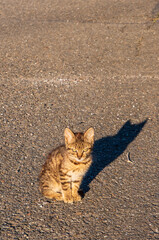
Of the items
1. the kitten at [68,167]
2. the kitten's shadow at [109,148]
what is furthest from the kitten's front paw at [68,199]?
the kitten's shadow at [109,148]

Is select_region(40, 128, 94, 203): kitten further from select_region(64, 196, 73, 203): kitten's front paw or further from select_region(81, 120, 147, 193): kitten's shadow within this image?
select_region(81, 120, 147, 193): kitten's shadow

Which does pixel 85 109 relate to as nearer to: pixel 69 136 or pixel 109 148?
pixel 109 148

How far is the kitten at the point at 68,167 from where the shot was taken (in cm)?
445

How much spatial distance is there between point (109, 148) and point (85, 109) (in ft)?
4.36

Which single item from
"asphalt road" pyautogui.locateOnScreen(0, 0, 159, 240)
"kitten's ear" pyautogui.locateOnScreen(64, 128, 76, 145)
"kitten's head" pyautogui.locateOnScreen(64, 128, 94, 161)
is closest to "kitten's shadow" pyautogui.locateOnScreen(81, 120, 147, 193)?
"asphalt road" pyautogui.locateOnScreen(0, 0, 159, 240)

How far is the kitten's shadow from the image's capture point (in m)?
5.22

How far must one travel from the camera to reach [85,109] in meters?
6.89

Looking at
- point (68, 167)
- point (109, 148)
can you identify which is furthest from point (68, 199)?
point (109, 148)

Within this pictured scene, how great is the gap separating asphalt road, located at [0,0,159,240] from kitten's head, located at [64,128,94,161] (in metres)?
0.70

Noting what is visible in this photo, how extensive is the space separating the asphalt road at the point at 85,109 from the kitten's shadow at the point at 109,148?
0.06 ft

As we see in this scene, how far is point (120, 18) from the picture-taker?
11.1 metres

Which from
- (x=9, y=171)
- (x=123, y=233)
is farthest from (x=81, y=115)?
(x=123, y=233)

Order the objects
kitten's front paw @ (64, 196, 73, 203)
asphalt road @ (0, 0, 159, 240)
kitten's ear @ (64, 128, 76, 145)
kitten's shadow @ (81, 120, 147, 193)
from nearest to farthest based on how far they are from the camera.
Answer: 1. asphalt road @ (0, 0, 159, 240)
2. kitten's ear @ (64, 128, 76, 145)
3. kitten's front paw @ (64, 196, 73, 203)
4. kitten's shadow @ (81, 120, 147, 193)

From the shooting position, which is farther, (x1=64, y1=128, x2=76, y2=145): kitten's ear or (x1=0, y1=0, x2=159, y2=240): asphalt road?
(x1=64, y1=128, x2=76, y2=145): kitten's ear
